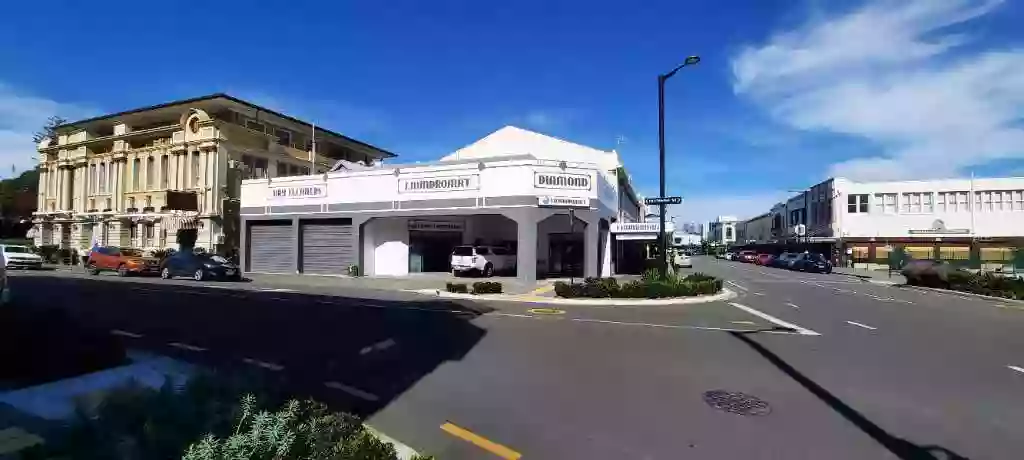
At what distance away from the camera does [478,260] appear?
28.1m

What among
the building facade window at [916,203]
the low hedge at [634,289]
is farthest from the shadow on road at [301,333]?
the building facade window at [916,203]

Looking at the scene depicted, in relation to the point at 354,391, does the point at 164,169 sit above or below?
above

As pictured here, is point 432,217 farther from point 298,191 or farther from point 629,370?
point 629,370

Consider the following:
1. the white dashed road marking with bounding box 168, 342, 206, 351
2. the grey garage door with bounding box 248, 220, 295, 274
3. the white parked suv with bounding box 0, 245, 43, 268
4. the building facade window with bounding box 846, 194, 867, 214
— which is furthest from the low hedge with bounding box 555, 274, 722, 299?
the building facade window with bounding box 846, 194, 867, 214

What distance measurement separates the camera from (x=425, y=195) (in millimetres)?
26828

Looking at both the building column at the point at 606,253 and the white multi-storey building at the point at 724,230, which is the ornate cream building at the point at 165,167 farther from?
the white multi-storey building at the point at 724,230

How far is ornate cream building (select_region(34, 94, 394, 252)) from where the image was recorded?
127 feet

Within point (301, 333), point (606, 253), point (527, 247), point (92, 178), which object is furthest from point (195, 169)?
point (301, 333)

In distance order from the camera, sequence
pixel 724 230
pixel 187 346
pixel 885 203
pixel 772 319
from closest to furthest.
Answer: pixel 187 346, pixel 772 319, pixel 885 203, pixel 724 230

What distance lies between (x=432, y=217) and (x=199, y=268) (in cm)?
1136

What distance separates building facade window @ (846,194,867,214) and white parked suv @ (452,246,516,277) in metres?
43.2

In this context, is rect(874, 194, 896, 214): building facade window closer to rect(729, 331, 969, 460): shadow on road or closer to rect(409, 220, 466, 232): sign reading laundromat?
rect(409, 220, 466, 232): sign reading laundromat

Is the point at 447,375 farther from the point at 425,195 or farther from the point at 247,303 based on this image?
the point at 425,195

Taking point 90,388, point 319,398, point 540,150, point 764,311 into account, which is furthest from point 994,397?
point 540,150
